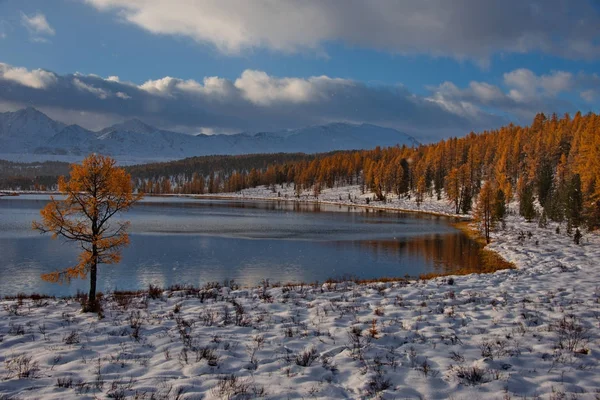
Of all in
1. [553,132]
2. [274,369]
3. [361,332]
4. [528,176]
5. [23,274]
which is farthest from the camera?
[553,132]

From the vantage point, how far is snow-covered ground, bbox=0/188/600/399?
7.61 m

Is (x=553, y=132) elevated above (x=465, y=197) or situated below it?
above

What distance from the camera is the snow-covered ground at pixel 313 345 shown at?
7613 mm

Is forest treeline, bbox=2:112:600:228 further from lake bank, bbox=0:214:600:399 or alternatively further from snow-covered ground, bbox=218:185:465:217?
lake bank, bbox=0:214:600:399

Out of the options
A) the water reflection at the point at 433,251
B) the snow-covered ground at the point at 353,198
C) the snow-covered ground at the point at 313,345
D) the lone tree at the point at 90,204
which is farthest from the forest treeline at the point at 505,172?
the lone tree at the point at 90,204

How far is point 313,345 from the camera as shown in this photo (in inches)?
404


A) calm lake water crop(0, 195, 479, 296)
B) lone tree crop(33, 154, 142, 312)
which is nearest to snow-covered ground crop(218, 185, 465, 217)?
calm lake water crop(0, 195, 479, 296)

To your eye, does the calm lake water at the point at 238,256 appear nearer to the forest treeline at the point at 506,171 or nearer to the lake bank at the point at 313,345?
the lake bank at the point at 313,345

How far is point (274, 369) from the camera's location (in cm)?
864

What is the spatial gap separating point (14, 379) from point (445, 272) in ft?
88.3

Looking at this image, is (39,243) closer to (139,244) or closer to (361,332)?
(139,244)

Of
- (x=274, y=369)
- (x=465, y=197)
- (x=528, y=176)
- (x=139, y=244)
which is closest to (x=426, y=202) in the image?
(x=528, y=176)

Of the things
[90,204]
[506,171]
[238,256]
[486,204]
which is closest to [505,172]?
[506,171]

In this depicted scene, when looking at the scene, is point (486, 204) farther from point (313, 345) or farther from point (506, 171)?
point (506, 171)
